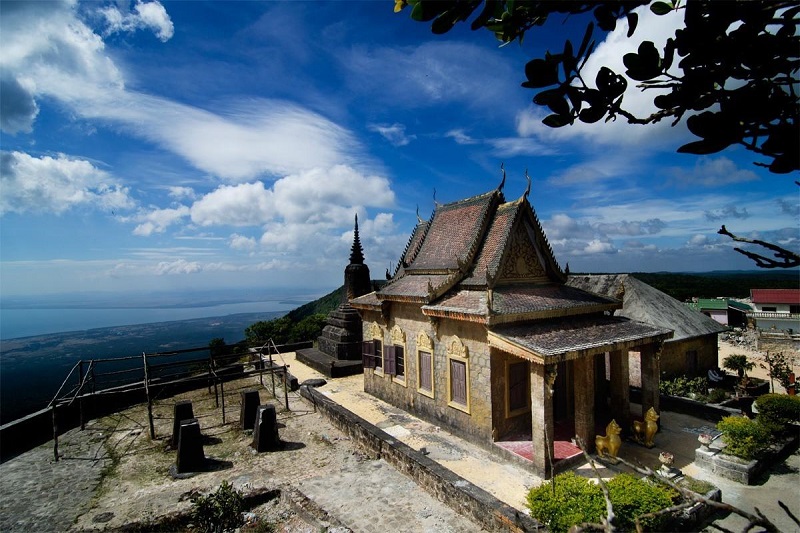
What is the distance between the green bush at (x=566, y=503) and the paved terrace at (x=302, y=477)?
1906 mm

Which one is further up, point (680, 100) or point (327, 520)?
point (680, 100)

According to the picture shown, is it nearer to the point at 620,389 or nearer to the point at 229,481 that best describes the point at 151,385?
the point at 229,481

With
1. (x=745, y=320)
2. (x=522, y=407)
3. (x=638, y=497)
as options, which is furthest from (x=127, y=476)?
(x=745, y=320)

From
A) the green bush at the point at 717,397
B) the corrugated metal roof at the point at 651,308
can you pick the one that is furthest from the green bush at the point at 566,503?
the corrugated metal roof at the point at 651,308

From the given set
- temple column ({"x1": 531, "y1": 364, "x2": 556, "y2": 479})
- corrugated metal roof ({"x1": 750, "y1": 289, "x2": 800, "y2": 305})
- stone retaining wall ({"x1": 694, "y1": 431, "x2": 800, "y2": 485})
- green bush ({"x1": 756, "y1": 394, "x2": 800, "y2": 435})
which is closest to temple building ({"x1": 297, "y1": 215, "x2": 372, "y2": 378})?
temple column ({"x1": 531, "y1": 364, "x2": 556, "y2": 479})

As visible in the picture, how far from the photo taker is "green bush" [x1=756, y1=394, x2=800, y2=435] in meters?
11.1

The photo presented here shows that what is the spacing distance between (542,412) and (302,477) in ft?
20.5

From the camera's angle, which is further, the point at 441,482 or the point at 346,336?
the point at 346,336

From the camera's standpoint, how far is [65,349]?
11444 cm

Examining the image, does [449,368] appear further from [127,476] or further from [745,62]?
[745,62]

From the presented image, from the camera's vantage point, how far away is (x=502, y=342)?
34.3 feet

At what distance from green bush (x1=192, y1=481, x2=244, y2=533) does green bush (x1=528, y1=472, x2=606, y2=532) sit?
5724mm

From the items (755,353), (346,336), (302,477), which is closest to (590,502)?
(302,477)

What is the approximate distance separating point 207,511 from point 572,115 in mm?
9384
